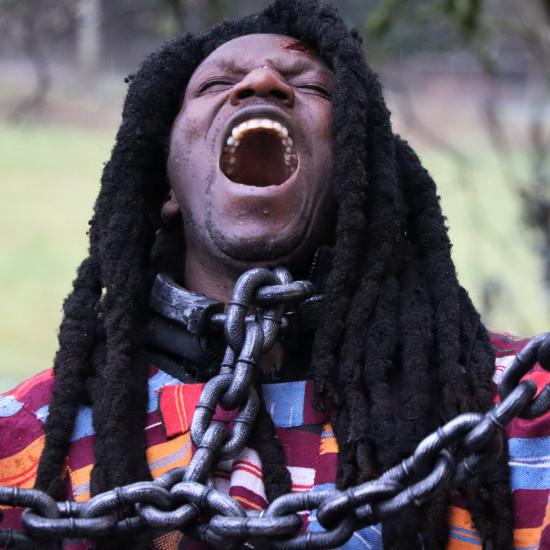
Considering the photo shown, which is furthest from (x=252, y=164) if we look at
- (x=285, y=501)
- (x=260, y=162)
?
(x=285, y=501)

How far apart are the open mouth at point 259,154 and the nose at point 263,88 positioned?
71mm

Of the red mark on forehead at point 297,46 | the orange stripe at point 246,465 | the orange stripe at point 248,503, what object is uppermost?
the red mark on forehead at point 297,46

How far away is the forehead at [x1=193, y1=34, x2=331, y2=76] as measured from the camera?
272 cm

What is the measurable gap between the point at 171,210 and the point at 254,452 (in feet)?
2.72

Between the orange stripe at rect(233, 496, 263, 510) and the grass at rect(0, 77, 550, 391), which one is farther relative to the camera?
the grass at rect(0, 77, 550, 391)

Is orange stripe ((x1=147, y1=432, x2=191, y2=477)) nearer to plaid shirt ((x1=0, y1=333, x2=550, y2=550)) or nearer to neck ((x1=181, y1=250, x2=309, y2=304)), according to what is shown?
plaid shirt ((x1=0, y1=333, x2=550, y2=550))

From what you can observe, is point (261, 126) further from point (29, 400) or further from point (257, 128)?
point (29, 400)

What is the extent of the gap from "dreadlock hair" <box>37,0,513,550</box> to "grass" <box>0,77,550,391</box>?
293 centimetres

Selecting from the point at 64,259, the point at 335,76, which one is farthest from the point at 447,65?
the point at 335,76

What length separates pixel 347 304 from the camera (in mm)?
2416

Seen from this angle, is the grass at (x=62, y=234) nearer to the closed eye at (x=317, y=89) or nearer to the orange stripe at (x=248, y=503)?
the closed eye at (x=317, y=89)

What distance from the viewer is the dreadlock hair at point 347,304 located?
2150 millimetres

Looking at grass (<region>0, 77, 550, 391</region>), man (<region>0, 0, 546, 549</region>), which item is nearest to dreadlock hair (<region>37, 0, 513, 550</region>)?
man (<region>0, 0, 546, 549</region>)

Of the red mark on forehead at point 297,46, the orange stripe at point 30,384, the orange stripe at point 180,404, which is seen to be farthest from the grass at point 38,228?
the orange stripe at point 180,404
